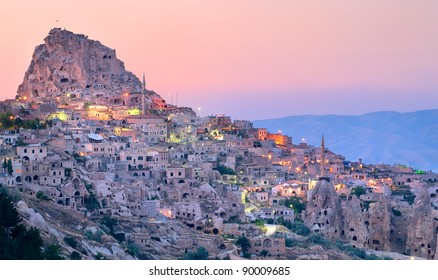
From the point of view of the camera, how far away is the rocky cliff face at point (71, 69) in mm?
59656

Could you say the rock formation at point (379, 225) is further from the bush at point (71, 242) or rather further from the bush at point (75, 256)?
the bush at point (75, 256)

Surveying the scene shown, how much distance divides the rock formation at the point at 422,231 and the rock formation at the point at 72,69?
66.5ft

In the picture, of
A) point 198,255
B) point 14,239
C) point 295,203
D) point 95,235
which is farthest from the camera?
point 295,203

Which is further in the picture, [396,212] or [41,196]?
[396,212]

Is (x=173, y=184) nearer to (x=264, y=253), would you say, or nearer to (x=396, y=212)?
(x=264, y=253)

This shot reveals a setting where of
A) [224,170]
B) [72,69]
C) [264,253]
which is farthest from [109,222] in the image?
[72,69]

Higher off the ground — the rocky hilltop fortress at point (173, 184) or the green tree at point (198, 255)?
the rocky hilltop fortress at point (173, 184)

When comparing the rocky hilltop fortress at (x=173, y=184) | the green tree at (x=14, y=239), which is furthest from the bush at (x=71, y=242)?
the green tree at (x=14, y=239)

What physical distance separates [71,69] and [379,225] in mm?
23711

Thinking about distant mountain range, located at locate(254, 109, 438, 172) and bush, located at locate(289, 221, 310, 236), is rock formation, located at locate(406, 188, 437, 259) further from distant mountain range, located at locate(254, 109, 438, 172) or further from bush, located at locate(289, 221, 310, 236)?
distant mountain range, located at locate(254, 109, 438, 172)

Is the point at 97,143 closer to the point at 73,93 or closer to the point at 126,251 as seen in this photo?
the point at 126,251

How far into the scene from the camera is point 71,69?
198ft
